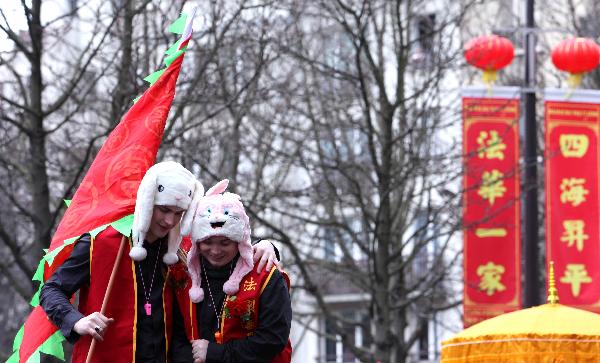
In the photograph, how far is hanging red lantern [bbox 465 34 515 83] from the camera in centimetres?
1794

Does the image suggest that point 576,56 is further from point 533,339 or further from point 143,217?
point 143,217

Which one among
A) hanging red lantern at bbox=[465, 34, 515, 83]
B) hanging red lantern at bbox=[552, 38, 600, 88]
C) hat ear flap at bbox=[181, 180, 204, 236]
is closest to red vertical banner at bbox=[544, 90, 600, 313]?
hanging red lantern at bbox=[552, 38, 600, 88]

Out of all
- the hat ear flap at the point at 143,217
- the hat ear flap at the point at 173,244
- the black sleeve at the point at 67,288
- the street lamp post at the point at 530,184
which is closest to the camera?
the black sleeve at the point at 67,288

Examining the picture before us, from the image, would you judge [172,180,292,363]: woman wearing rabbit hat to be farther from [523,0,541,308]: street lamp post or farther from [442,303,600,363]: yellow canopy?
[523,0,541,308]: street lamp post

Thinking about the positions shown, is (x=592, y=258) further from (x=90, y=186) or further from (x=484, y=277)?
(x=90, y=186)

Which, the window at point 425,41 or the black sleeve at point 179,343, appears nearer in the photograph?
the black sleeve at point 179,343

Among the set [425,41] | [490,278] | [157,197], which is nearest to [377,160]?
[490,278]

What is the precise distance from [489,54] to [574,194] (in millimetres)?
2258

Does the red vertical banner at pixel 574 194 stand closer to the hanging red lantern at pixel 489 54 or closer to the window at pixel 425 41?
the hanging red lantern at pixel 489 54

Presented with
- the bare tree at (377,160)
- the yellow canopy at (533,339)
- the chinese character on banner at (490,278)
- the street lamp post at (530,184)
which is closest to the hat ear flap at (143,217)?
the yellow canopy at (533,339)

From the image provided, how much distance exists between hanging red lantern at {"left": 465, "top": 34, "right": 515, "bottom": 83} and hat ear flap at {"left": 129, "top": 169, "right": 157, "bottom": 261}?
11355 millimetres

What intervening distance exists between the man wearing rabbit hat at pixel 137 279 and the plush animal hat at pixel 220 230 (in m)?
0.10

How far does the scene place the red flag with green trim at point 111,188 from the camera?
7035 millimetres

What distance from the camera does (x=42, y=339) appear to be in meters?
7.03
